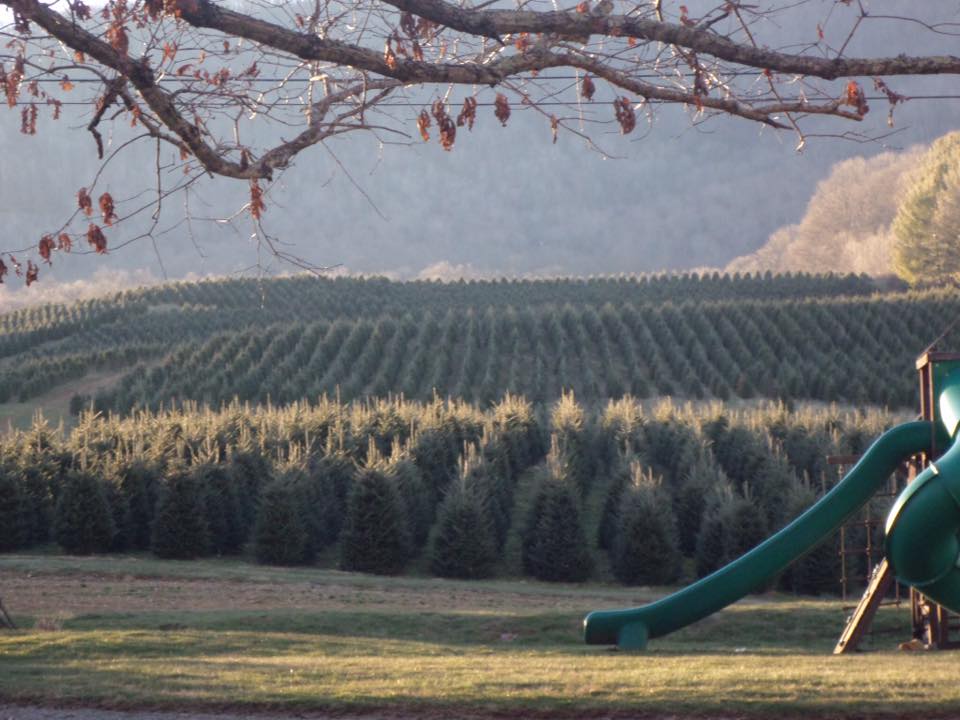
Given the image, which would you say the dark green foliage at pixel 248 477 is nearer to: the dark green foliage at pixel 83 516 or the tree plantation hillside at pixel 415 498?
the tree plantation hillside at pixel 415 498

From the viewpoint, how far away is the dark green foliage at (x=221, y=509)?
20328 millimetres

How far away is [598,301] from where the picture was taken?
194 ft

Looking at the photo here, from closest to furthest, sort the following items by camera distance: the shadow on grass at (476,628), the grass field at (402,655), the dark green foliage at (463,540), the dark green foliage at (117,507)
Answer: the grass field at (402,655), the shadow on grass at (476,628), the dark green foliage at (463,540), the dark green foliage at (117,507)

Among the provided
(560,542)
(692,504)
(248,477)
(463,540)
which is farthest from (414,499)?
(692,504)

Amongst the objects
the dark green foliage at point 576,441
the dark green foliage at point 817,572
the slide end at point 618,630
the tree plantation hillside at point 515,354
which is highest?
the tree plantation hillside at point 515,354

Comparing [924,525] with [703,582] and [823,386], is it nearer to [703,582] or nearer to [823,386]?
[703,582]

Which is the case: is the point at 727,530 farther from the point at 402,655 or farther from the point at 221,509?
the point at 402,655

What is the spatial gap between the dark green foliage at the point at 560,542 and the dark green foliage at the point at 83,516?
7002mm

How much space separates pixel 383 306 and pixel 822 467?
38307 mm

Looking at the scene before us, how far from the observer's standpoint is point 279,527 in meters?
19.7

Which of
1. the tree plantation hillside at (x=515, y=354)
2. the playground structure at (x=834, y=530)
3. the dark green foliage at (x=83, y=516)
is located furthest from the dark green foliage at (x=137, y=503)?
the tree plantation hillside at (x=515, y=354)

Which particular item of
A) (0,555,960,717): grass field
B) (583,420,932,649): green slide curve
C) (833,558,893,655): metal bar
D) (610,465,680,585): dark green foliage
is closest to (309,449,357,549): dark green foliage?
(0,555,960,717): grass field

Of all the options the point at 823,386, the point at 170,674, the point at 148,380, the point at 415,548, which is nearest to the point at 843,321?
the point at 823,386

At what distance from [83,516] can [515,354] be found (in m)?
25.3
